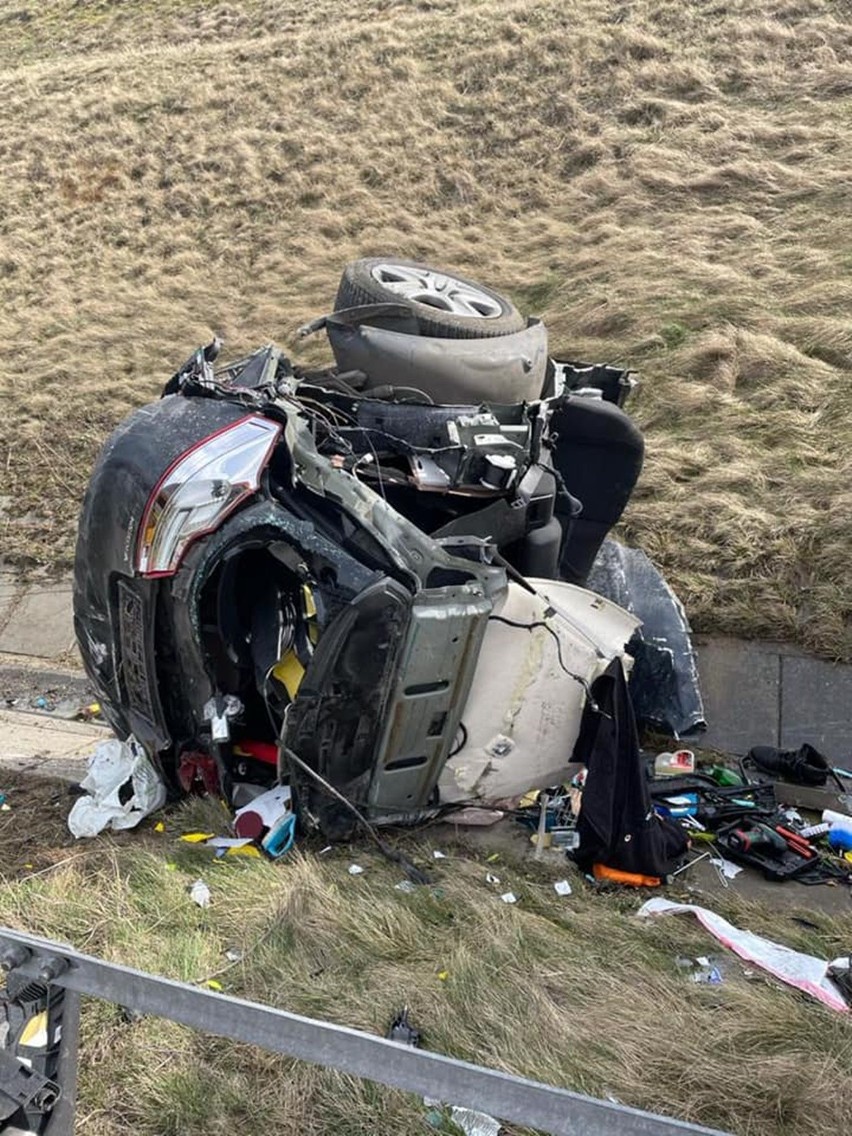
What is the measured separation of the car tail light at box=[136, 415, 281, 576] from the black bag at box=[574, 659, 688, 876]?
1.60 metres

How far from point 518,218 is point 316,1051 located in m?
13.1

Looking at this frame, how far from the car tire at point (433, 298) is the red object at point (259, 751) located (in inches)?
79.4

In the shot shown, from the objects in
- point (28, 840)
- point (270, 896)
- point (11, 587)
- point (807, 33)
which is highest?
point (807, 33)

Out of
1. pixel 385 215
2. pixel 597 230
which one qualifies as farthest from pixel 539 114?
pixel 597 230

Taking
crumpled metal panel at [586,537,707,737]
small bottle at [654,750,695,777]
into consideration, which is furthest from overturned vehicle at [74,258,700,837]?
small bottle at [654,750,695,777]

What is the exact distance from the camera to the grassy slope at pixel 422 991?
243 cm

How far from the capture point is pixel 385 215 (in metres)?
14.4

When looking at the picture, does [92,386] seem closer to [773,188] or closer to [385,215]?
[385,215]

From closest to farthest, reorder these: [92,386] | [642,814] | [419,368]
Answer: [642,814], [419,368], [92,386]

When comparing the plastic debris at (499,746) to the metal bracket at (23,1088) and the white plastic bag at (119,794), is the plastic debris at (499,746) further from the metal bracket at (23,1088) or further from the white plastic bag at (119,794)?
the metal bracket at (23,1088)

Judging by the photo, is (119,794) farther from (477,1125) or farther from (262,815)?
(477,1125)

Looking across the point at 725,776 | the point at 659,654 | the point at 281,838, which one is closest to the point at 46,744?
the point at 281,838

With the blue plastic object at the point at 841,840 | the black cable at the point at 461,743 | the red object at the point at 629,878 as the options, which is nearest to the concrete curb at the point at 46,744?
the black cable at the point at 461,743

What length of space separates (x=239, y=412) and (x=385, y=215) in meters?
11.1
